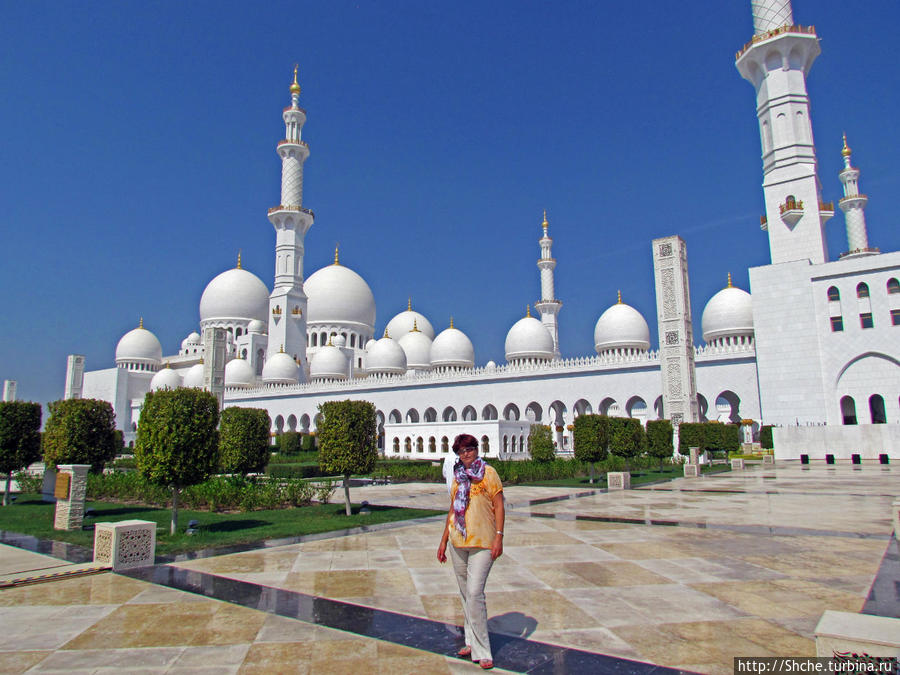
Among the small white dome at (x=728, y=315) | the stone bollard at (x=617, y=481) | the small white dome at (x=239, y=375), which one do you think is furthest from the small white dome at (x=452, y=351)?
the stone bollard at (x=617, y=481)

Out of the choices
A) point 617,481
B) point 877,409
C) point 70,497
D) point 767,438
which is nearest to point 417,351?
point 767,438

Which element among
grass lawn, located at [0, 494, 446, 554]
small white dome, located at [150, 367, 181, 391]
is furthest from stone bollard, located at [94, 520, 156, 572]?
small white dome, located at [150, 367, 181, 391]

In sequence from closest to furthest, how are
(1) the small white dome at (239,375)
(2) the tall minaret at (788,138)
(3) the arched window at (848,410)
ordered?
(3) the arched window at (848,410), (2) the tall minaret at (788,138), (1) the small white dome at (239,375)

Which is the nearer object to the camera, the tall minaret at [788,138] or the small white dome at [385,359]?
the tall minaret at [788,138]

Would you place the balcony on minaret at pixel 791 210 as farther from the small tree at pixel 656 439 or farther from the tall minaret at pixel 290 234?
the tall minaret at pixel 290 234

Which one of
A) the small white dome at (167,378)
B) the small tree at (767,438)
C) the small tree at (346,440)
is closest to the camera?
the small tree at (346,440)

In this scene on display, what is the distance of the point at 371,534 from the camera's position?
865 cm

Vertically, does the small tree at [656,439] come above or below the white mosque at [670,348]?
below

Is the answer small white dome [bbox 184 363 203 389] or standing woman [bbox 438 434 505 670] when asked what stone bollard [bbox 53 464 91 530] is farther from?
small white dome [bbox 184 363 203 389]

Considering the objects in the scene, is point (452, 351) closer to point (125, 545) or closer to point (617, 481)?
point (617, 481)

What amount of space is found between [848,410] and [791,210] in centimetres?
1011

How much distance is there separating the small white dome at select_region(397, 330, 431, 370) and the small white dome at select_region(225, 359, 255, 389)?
39.0 ft

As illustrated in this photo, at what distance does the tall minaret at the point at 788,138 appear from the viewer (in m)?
30.7

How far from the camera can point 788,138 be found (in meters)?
31.3
